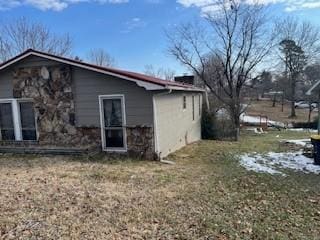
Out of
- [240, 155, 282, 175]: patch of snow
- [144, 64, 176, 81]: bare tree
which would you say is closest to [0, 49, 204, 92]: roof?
[240, 155, 282, 175]: patch of snow

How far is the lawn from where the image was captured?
451 centimetres

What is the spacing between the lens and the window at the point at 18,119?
10.8 m

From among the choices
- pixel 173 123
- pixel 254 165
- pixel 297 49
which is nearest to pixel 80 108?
pixel 173 123

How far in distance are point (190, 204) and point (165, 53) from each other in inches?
990

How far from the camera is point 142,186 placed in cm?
658

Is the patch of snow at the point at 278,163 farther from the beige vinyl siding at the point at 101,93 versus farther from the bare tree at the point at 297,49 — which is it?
the bare tree at the point at 297,49

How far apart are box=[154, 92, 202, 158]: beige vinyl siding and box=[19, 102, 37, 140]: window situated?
4.56 meters

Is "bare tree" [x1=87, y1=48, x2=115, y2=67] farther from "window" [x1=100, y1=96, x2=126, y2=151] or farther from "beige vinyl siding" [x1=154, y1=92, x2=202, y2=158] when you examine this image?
"window" [x1=100, y1=96, x2=126, y2=151]

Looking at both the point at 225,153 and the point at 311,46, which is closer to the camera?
the point at 225,153

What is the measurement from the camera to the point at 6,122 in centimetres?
1106

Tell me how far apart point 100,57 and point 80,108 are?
92.9 feet

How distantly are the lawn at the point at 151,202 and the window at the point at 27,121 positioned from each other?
2334 millimetres

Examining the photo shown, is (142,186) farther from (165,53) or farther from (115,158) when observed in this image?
(165,53)

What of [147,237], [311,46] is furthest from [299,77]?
[147,237]
